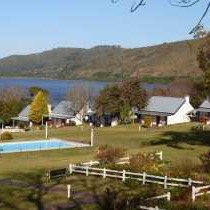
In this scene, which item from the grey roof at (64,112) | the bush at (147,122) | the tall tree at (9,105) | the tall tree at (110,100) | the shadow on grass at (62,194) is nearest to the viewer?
the shadow on grass at (62,194)

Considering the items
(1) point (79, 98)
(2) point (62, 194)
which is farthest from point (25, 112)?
(2) point (62, 194)

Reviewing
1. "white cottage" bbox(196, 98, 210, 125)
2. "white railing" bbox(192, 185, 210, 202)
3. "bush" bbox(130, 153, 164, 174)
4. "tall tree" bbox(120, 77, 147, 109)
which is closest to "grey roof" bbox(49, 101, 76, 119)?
"tall tree" bbox(120, 77, 147, 109)

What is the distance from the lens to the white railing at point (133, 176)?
26.5 m

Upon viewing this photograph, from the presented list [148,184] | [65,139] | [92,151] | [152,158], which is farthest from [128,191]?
[65,139]

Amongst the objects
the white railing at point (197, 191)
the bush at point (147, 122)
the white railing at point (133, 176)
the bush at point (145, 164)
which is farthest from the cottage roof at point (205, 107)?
the white railing at point (197, 191)

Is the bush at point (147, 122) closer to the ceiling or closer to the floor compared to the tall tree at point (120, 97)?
closer to the floor

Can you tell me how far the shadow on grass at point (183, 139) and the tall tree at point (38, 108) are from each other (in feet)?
93.4

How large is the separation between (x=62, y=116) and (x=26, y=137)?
89.1ft

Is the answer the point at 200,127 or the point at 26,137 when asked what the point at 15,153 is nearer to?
the point at 26,137

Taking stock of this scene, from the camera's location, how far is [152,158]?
3378 centimetres

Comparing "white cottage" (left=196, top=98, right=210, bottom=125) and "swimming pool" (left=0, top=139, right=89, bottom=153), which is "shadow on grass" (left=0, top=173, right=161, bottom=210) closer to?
"swimming pool" (left=0, top=139, right=89, bottom=153)

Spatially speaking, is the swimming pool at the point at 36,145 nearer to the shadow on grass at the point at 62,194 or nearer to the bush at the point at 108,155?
the bush at the point at 108,155

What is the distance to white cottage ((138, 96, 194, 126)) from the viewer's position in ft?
Answer: 271

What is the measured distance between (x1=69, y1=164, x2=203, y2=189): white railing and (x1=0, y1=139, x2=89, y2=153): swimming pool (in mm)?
20151
